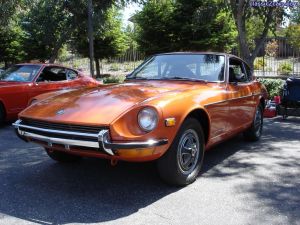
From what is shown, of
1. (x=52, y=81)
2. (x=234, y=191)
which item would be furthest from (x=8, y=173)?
(x=52, y=81)

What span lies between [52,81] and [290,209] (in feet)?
22.7

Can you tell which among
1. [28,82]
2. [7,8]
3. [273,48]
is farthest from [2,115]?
[273,48]

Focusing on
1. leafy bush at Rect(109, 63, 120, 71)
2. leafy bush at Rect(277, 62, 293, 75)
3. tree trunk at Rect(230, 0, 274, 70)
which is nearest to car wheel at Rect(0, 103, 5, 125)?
tree trunk at Rect(230, 0, 274, 70)

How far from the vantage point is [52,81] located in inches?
390

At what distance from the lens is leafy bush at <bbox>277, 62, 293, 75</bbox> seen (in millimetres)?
16609

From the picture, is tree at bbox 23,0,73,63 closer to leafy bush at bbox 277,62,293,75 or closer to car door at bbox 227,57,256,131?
leafy bush at bbox 277,62,293,75

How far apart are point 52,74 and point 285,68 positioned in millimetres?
10459

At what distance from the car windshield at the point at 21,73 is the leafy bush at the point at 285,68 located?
1026 centimetres

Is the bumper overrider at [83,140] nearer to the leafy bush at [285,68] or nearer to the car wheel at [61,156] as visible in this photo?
the car wheel at [61,156]

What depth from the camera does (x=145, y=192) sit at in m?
4.65

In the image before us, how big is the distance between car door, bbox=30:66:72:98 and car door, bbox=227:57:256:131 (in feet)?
15.1

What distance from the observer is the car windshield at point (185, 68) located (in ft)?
19.4

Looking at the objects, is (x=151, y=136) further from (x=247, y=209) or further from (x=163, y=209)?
(x=247, y=209)

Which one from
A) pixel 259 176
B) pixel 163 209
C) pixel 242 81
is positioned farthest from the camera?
pixel 242 81
